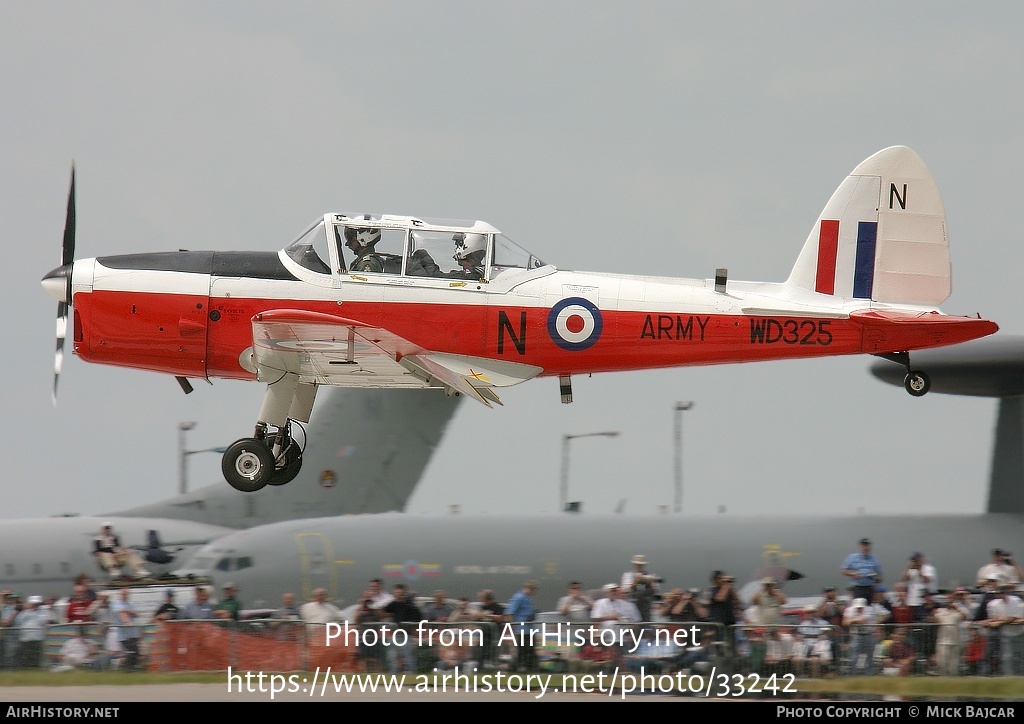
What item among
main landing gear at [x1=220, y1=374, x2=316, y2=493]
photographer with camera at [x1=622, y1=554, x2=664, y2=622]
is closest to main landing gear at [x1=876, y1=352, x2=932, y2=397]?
photographer with camera at [x1=622, y1=554, x2=664, y2=622]

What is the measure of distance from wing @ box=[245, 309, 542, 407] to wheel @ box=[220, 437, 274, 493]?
741mm

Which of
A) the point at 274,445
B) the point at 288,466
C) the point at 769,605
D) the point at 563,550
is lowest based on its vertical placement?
the point at 563,550

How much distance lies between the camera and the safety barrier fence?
39.0ft

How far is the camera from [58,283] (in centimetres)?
1253

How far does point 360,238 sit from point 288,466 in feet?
7.76

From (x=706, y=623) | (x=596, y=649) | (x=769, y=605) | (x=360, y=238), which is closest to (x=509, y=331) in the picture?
(x=360, y=238)

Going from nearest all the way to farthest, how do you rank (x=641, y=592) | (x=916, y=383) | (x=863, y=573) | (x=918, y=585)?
(x=916, y=383) < (x=641, y=592) < (x=918, y=585) < (x=863, y=573)

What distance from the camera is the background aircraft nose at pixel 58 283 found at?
41.0 ft

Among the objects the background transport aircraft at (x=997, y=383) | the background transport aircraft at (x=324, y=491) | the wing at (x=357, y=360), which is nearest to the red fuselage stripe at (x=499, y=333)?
the wing at (x=357, y=360)

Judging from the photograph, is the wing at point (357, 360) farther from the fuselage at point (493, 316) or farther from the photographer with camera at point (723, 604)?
the photographer with camera at point (723, 604)

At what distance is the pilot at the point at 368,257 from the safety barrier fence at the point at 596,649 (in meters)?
3.39

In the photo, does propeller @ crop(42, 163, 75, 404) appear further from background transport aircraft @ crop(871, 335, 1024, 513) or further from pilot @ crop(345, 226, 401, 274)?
background transport aircraft @ crop(871, 335, 1024, 513)

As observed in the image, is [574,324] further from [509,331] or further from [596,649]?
[596,649]
